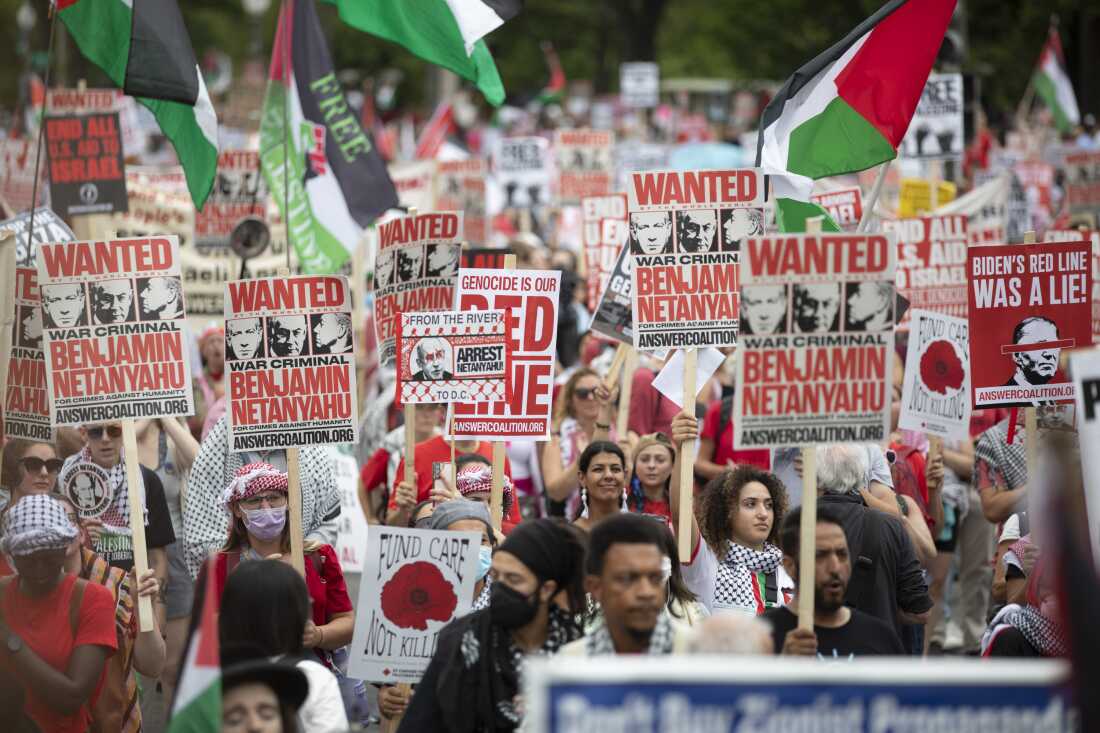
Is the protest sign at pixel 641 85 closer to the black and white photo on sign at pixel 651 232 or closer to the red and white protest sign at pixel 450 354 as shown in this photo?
the black and white photo on sign at pixel 651 232

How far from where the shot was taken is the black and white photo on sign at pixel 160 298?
741cm

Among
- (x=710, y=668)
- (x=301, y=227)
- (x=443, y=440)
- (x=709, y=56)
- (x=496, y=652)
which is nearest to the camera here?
(x=710, y=668)

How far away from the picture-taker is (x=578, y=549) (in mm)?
5590

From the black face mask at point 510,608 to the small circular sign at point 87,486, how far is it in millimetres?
3596

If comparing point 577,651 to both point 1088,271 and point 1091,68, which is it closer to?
point 1088,271

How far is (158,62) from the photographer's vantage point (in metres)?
8.37

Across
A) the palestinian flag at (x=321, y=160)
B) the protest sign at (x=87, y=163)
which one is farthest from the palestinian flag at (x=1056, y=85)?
the protest sign at (x=87, y=163)

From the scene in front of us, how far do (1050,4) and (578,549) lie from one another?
3287 cm

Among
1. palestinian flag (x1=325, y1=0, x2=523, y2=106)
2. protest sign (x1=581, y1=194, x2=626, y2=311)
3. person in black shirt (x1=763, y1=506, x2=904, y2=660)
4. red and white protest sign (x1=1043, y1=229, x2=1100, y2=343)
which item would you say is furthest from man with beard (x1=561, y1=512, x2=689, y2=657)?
red and white protest sign (x1=1043, y1=229, x2=1100, y2=343)

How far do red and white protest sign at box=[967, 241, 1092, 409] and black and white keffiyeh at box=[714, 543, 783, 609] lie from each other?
131 centimetres

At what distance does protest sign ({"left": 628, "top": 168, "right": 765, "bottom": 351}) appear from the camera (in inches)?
316

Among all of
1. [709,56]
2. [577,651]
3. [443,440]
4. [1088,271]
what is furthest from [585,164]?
[709,56]

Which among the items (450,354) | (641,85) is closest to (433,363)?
(450,354)

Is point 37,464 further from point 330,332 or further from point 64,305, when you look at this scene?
point 330,332
